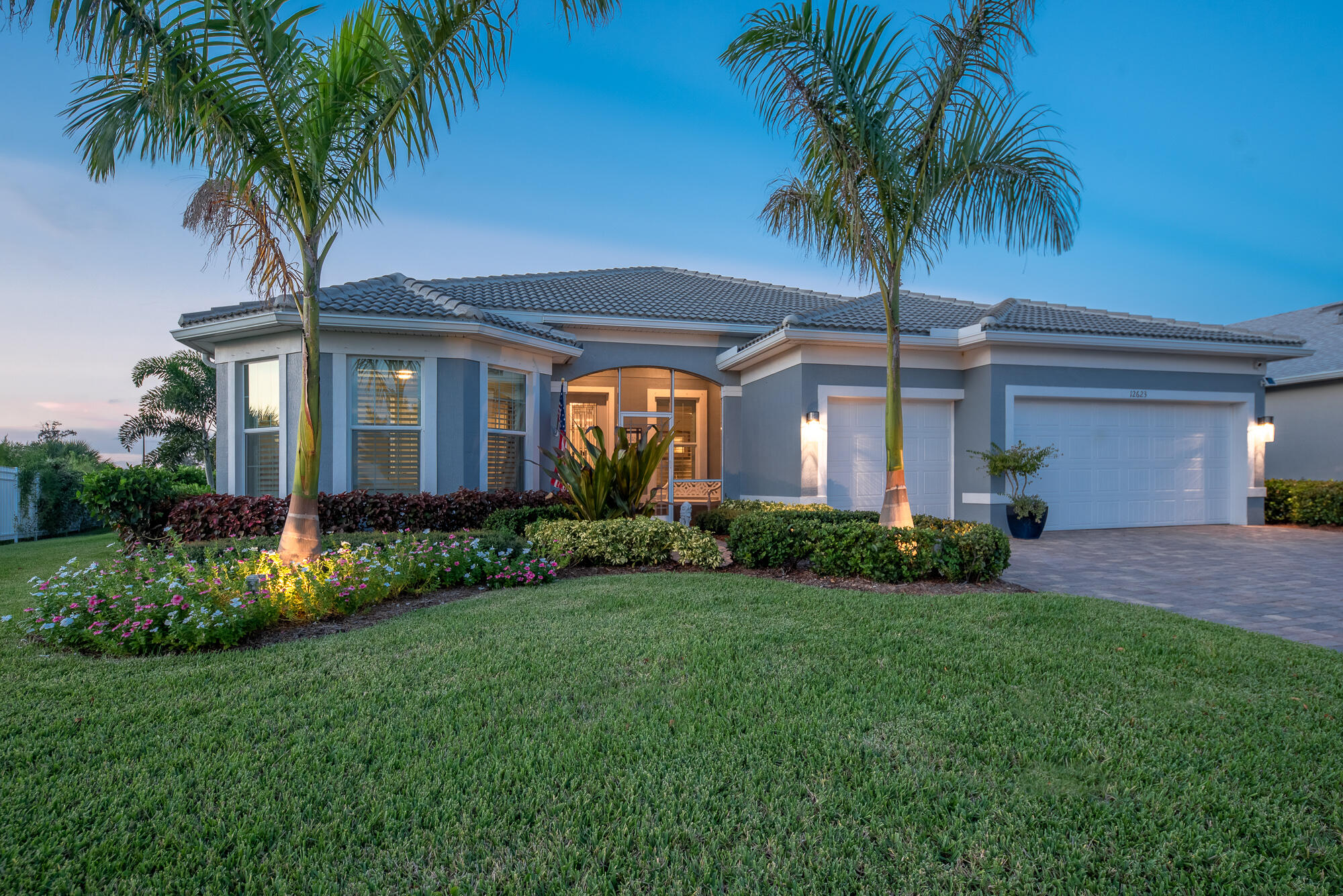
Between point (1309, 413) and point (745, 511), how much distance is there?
14114 millimetres

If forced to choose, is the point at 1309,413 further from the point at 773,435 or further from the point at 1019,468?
the point at 773,435

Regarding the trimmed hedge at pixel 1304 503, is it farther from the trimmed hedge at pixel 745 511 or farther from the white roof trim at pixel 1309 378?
the trimmed hedge at pixel 745 511

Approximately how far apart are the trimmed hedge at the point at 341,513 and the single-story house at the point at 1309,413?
16.4m

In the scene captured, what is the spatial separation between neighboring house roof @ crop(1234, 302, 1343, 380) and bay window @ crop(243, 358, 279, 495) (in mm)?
17934

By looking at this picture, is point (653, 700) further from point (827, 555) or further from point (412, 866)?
point (827, 555)

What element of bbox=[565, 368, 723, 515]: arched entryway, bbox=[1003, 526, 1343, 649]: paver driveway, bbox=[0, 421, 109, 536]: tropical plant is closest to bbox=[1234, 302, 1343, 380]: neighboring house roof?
bbox=[1003, 526, 1343, 649]: paver driveway

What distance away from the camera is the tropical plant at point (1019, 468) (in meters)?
10.3

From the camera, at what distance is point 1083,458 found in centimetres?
1152

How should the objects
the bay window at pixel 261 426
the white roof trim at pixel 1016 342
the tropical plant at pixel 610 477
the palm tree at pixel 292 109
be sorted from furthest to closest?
the white roof trim at pixel 1016 342 < the bay window at pixel 261 426 < the tropical plant at pixel 610 477 < the palm tree at pixel 292 109

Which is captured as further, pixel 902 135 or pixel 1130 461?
pixel 1130 461

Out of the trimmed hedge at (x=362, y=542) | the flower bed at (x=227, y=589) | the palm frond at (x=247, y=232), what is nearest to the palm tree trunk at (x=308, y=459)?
the flower bed at (x=227, y=589)

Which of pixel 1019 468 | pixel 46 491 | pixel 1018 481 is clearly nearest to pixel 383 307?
pixel 1019 468

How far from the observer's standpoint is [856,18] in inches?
239

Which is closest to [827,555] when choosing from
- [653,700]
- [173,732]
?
[653,700]
